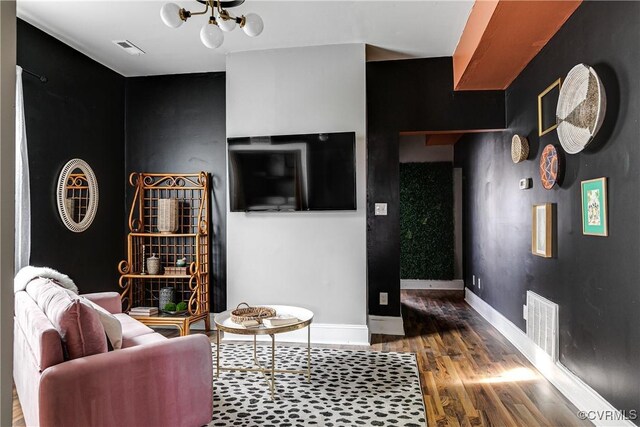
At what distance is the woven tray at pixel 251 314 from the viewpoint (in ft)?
9.90

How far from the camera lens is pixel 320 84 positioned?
4352 millimetres

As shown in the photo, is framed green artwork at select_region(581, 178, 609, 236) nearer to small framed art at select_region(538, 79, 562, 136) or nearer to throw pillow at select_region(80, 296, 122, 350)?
small framed art at select_region(538, 79, 562, 136)

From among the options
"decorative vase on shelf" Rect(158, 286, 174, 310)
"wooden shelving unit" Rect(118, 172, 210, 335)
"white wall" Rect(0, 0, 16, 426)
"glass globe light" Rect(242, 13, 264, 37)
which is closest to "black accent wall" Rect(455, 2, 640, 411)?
"glass globe light" Rect(242, 13, 264, 37)

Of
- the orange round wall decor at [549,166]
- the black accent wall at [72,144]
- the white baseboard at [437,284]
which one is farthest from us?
the white baseboard at [437,284]

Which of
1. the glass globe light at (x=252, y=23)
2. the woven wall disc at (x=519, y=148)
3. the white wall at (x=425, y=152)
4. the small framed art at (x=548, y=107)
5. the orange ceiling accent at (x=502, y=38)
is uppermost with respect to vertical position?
the orange ceiling accent at (x=502, y=38)

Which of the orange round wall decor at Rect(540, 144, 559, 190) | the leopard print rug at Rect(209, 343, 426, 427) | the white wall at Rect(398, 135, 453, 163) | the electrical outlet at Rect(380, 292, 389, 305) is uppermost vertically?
the white wall at Rect(398, 135, 453, 163)

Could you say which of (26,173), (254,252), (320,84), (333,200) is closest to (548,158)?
(333,200)

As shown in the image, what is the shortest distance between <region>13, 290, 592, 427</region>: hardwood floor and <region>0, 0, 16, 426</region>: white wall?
8.05 ft

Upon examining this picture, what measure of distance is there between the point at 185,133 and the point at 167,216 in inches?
40.6

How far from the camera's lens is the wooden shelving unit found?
4.73m

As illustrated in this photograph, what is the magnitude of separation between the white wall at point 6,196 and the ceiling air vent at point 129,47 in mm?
4057

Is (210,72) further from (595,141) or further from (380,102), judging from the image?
(595,141)

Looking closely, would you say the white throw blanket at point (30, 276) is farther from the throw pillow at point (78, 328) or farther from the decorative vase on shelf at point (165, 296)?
the decorative vase on shelf at point (165, 296)

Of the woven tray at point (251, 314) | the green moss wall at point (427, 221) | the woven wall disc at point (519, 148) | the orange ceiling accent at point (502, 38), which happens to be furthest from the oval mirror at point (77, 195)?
the green moss wall at point (427, 221)
